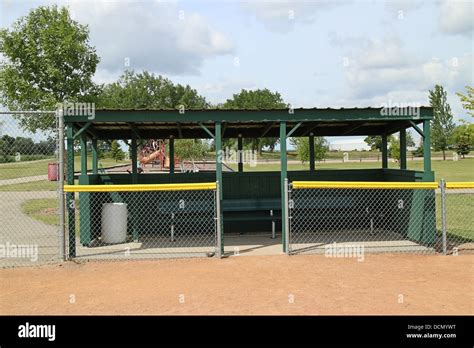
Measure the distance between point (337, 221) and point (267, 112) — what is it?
4318 mm

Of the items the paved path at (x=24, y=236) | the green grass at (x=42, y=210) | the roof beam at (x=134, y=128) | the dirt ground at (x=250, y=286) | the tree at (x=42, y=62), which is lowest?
the dirt ground at (x=250, y=286)

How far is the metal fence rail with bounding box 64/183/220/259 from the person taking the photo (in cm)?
870

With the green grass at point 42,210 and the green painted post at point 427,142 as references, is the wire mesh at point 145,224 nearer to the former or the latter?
the green grass at point 42,210

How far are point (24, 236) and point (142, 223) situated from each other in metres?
3.12

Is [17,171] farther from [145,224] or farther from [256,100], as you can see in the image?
[256,100]

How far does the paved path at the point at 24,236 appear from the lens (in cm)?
851

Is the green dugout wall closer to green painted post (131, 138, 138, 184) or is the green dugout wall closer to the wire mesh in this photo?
green painted post (131, 138, 138, 184)

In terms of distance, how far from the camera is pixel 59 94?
15.5 meters

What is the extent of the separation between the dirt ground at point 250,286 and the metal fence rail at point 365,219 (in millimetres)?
976

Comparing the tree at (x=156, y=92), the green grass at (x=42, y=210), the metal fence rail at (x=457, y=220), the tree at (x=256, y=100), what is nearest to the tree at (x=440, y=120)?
the tree at (x=256, y=100)

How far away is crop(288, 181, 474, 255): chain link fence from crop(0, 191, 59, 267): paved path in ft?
17.0

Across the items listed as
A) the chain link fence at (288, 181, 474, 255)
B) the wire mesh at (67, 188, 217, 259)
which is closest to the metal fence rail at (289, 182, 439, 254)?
the chain link fence at (288, 181, 474, 255)

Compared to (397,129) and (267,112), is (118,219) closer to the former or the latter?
(267,112)
